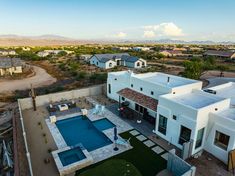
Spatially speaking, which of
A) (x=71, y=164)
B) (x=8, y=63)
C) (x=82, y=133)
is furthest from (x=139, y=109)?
(x=8, y=63)

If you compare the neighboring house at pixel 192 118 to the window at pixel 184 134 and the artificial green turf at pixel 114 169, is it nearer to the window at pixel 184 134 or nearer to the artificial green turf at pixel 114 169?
the window at pixel 184 134

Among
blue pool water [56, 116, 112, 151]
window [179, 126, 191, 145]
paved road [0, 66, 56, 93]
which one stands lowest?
paved road [0, 66, 56, 93]

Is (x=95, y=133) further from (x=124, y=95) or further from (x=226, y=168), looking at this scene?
(x=226, y=168)

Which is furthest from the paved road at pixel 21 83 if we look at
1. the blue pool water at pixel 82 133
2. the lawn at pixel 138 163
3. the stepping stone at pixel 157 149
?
the stepping stone at pixel 157 149

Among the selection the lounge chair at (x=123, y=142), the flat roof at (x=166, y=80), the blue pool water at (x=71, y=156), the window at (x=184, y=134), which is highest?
the flat roof at (x=166, y=80)

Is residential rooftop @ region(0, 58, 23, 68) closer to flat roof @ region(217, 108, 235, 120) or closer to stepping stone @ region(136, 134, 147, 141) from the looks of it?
stepping stone @ region(136, 134, 147, 141)

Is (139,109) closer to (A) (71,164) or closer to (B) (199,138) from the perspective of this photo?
(B) (199,138)

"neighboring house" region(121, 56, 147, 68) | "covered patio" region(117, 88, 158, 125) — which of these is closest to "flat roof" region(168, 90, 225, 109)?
"covered patio" region(117, 88, 158, 125)
